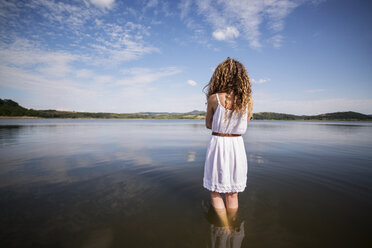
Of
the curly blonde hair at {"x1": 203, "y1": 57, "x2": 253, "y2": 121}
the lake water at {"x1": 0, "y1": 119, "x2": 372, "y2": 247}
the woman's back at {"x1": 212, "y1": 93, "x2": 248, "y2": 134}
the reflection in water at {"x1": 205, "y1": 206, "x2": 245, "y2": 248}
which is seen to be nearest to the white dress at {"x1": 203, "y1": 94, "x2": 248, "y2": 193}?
the woman's back at {"x1": 212, "y1": 93, "x2": 248, "y2": 134}

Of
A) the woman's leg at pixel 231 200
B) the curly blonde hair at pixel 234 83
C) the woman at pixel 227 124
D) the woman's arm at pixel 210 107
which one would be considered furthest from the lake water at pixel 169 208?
the curly blonde hair at pixel 234 83

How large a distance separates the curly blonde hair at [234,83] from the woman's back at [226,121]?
0.08m

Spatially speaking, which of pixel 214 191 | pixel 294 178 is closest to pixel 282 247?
pixel 214 191

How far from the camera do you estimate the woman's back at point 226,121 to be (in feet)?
8.65

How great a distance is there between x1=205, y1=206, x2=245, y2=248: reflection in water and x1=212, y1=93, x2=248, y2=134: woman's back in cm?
158

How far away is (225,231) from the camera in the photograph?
126 inches

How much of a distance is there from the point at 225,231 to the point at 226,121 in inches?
86.7

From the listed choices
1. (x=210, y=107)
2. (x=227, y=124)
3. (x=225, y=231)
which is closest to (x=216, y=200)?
(x=225, y=231)

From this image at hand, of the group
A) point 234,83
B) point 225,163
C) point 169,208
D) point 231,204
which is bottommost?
point 169,208

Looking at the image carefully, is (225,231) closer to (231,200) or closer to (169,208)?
(231,200)

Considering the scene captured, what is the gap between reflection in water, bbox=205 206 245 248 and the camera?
2.94 meters

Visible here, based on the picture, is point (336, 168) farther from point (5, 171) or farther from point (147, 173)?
point (5, 171)

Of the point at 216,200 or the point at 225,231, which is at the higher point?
the point at 216,200

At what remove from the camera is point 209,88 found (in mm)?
2906
